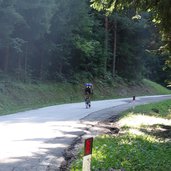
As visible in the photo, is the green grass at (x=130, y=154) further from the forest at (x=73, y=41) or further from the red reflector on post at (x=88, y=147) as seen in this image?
the forest at (x=73, y=41)

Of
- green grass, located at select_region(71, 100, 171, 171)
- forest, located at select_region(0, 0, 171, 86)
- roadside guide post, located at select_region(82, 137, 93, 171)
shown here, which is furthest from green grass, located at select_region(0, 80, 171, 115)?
roadside guide post, located at select_region(82, 137, 93, 171)

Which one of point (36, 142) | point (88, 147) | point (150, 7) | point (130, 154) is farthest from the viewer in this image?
point (150, 7)

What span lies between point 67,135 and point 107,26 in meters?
39.9

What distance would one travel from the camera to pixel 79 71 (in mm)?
46125

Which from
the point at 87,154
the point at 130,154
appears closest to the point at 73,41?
the point at 130,154

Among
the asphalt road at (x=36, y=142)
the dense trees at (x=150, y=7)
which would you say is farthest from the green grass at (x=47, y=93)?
the dense trees at (x=150, y=7)

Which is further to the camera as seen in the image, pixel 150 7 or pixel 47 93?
pixel 47 93

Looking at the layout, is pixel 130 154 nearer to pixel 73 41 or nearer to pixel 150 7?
pixel 150 7

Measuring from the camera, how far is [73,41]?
41094mm

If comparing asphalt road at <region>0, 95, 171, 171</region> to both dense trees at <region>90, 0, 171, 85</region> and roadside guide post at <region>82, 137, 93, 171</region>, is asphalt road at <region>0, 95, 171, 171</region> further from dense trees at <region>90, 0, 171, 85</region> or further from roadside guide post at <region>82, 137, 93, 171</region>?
dense trees at <region>90, 0, 171, 85</region>

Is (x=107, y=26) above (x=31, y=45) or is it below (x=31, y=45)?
above

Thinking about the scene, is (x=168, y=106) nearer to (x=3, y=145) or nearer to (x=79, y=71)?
(x=79, y=71)

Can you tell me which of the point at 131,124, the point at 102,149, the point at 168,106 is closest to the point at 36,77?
the point at 168,106

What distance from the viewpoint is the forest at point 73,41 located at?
27422 mm
